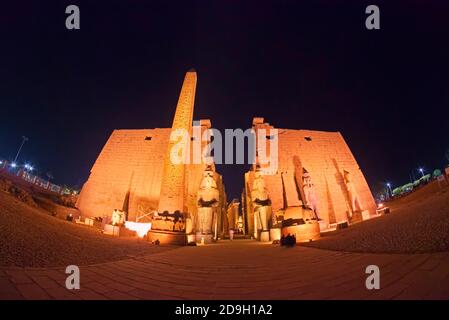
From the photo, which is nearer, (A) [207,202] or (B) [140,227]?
(A) [207,202]

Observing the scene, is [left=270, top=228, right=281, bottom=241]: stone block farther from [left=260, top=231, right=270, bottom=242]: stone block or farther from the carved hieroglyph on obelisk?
the carved hieroglyph on obelisk

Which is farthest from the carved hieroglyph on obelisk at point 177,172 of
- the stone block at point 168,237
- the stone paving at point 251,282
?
the stone paving at point 251,282

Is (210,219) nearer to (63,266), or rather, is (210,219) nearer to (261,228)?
(261,228)

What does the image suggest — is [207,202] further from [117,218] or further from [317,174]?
[317,174]

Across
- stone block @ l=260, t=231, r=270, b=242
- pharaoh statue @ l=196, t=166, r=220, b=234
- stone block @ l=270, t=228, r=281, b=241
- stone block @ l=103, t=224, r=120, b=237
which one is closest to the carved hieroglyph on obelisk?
pharaoh statue @ l=196, t=166, r=220, b=234

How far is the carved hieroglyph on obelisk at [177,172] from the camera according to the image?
34.6 feet

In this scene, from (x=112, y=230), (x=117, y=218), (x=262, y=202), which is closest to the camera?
(x=112, y=230)

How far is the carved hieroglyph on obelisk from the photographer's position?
416 inches

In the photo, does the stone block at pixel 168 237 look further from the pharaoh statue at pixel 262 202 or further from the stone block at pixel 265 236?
the pharaoh statue at pixel 262 202

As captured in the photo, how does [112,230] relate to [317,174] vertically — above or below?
below

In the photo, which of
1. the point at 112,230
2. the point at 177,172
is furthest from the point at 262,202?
the point at 112,230

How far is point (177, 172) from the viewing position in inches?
441
